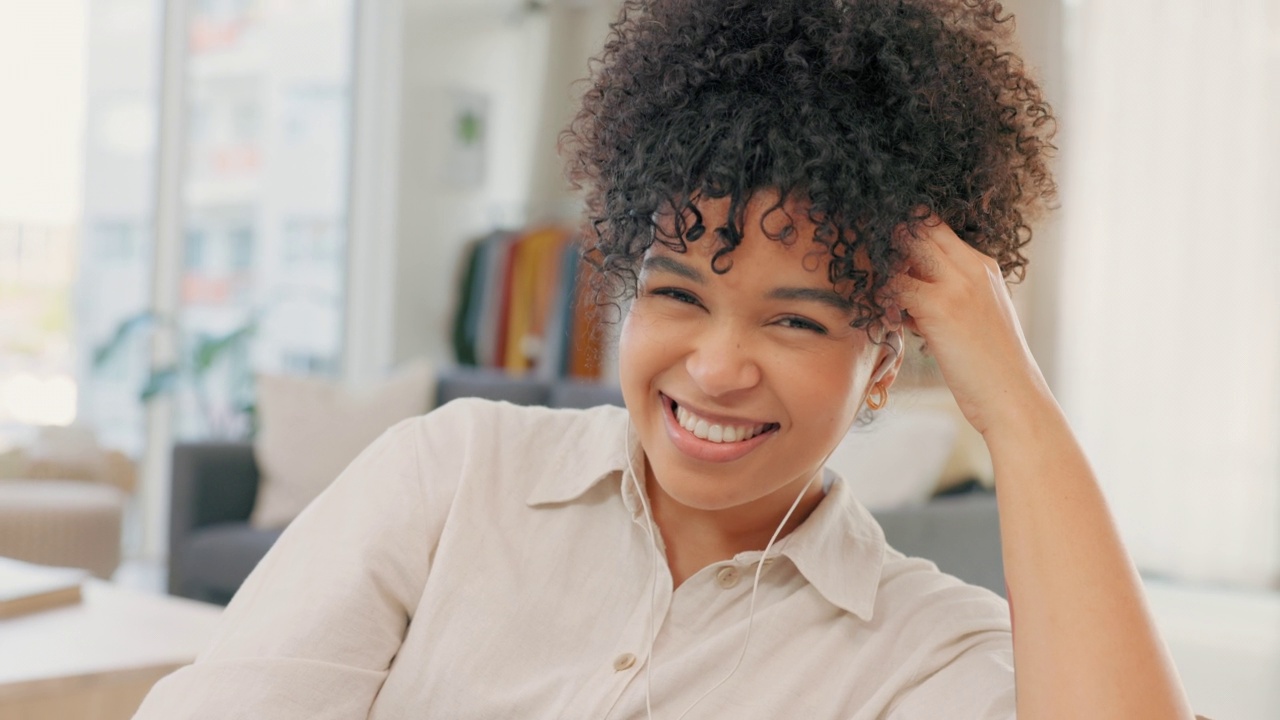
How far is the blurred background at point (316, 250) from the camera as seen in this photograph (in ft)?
16.1

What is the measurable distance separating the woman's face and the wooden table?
690 millimetres

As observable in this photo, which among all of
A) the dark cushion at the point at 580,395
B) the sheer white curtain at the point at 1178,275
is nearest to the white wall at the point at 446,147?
the dark cushion at the point at 580,395

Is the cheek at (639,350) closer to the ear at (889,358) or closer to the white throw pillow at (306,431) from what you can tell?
the ear at (889,358)

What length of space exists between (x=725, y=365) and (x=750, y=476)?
11 cm

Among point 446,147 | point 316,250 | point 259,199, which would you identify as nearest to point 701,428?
point 259,199

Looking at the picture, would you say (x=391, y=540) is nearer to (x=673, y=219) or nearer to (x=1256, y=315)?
(x=673, y=219)

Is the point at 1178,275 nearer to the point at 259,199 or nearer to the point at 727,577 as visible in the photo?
the point at 259,199

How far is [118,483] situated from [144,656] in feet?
8.99

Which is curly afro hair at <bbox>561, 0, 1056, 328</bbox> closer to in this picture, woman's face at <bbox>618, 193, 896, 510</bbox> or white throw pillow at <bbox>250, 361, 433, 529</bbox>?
woman's face at <bbox>618, 193, 896, 510</bbox>

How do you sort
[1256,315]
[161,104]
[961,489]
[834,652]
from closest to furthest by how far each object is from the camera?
1. [834,652]
2. [961,489]
3. [1256,315]
4. [161,104]

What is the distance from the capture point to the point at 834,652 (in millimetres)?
1105

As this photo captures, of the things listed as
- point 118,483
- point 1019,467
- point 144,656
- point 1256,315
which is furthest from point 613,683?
point 1256,315

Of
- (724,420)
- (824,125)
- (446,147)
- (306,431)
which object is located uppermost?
(446,147)

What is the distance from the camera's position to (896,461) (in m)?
2.89
